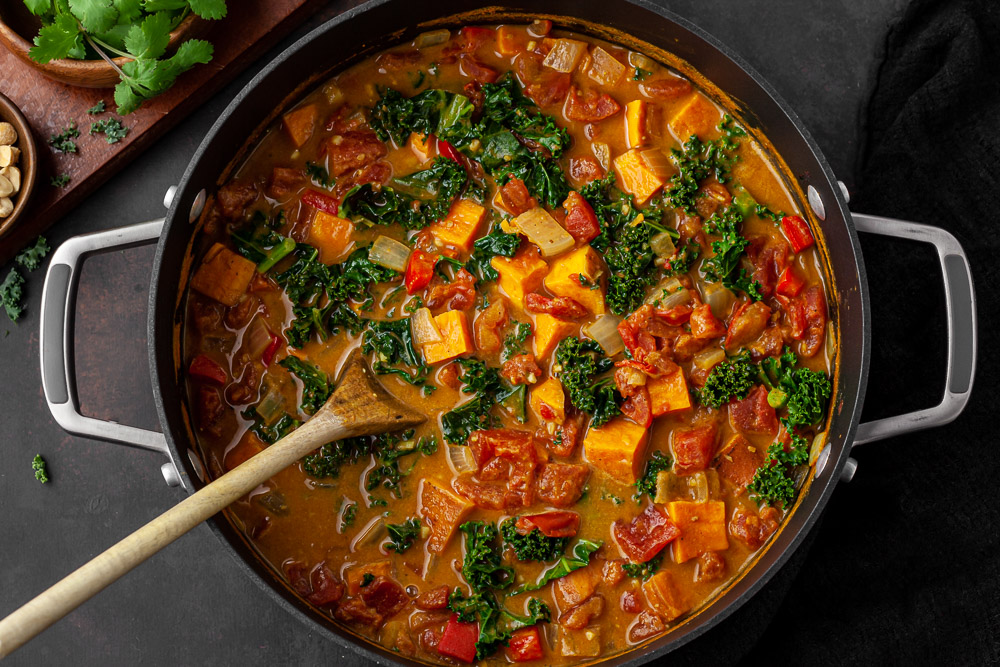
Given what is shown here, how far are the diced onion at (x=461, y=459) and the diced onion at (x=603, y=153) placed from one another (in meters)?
1.66

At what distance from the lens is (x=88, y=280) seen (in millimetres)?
4656

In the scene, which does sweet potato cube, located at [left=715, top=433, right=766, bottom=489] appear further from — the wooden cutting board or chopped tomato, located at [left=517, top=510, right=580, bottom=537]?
the wooden cutting board

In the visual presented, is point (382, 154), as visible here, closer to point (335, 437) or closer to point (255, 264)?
point (255, 264)

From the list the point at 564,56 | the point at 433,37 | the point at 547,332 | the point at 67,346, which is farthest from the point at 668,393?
the point at 67,346

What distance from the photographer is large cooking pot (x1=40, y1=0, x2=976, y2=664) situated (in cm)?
373

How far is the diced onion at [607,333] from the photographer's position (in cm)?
418

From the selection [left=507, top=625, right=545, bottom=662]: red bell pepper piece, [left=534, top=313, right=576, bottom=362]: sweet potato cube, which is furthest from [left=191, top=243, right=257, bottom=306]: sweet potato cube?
[left=507, top=625, right=545, bottom=662]: red bell pepper piece

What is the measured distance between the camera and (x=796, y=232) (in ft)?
14.2

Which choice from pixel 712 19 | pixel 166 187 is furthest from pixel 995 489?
pixel 166 187

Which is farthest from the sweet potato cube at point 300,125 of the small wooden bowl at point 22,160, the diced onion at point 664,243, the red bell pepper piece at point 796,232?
the red bell pepper piece at point 796,232

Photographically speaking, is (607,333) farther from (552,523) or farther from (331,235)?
(331,235)

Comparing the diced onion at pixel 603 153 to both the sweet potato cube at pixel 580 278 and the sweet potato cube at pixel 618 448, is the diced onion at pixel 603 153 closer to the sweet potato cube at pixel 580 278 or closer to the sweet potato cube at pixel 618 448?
the sweet potato cube at pixel 580 278

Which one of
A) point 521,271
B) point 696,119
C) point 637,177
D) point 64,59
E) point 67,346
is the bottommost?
point 67,346

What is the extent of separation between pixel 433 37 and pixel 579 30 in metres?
0.81
